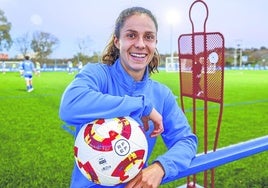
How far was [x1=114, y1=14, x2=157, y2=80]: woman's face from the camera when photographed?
2074 mm

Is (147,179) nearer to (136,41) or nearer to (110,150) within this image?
(110,150)

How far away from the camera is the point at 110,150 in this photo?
1794 mm

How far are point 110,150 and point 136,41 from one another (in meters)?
0.68

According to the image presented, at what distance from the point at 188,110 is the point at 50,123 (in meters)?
4.32

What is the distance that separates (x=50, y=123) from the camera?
8328mm

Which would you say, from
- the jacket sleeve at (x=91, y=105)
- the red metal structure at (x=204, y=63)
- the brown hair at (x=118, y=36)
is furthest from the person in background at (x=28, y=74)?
the jacket sleeve at (x=91, y=105)

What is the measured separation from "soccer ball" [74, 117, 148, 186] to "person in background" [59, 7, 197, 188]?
0.05m

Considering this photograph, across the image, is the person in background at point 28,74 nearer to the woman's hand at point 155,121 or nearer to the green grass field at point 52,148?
the green grass field at point 52,148

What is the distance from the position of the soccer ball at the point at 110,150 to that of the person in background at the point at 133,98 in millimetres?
52

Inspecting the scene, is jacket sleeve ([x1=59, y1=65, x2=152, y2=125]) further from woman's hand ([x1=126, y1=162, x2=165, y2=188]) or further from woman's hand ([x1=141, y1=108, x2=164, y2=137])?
woman's hand ([x1=126, y1=162, x2=165, y2=188])

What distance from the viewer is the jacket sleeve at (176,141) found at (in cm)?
204

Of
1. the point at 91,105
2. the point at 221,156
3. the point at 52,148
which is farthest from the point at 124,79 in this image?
the point at 52,148

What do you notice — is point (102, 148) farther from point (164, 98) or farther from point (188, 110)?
point (188, 110)

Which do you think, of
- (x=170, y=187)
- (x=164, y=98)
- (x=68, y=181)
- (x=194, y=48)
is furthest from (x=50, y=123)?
(x=164, y=98)
